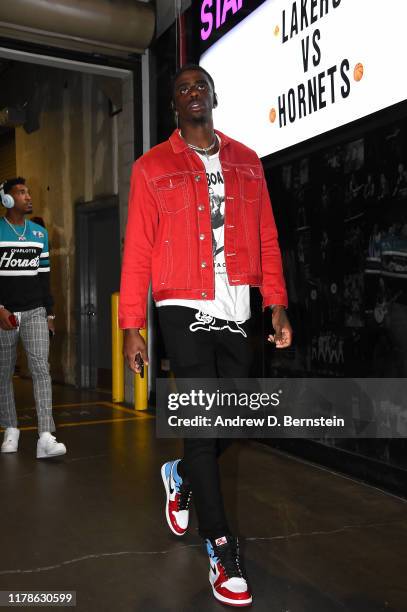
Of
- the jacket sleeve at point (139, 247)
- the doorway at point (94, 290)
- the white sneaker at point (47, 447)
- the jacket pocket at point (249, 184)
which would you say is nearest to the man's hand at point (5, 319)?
the white sneaker at point (47, 447)

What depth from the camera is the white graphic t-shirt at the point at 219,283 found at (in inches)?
93.7

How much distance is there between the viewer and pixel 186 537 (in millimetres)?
2830

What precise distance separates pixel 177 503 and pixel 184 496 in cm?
5

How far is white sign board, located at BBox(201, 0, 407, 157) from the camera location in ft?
10.9

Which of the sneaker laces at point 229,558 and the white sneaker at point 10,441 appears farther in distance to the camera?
the white sneaker at point 10,441

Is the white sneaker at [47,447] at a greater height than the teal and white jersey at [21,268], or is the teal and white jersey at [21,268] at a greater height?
the teal and white jersey at [21,268]

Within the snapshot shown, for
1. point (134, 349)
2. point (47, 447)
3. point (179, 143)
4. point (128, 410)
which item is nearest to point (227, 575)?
point (134, 349)

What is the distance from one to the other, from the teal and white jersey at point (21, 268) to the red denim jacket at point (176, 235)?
2.13 metres

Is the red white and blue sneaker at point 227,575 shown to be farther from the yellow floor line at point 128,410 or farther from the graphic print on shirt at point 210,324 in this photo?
the yellow floor line at point 128,410

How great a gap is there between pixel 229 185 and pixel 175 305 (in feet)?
1.75

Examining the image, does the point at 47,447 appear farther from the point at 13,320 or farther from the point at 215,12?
the point at 215,12

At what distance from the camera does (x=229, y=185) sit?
2.51m

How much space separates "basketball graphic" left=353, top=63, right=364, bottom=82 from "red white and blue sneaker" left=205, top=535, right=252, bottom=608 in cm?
252

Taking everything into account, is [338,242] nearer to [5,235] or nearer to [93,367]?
[5,235]
